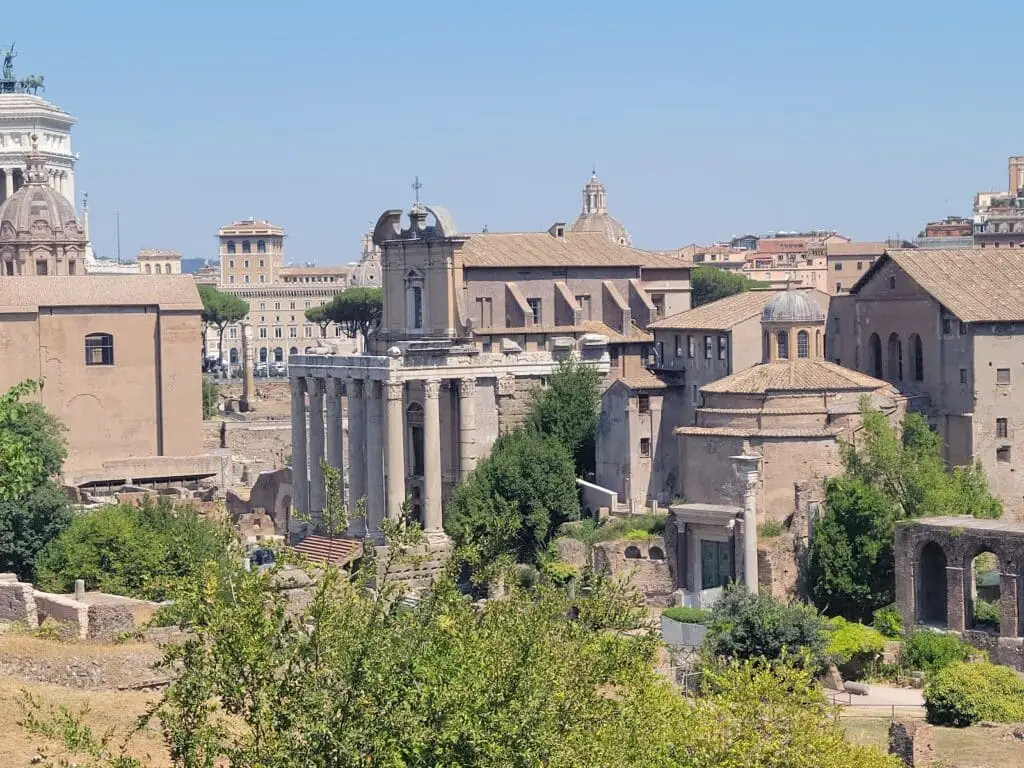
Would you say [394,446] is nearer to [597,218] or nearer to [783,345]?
[783,345]

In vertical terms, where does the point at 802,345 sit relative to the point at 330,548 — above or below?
above

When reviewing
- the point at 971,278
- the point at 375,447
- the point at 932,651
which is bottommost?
the point at 932,651

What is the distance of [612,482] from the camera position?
58.4m

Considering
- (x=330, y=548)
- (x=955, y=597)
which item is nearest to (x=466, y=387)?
(x=330, y=548)

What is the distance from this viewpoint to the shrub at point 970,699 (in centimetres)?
3981

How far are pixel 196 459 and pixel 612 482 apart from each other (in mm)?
21469

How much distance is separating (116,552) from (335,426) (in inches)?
501

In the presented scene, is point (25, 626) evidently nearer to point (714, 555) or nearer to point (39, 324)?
point (714, 555)

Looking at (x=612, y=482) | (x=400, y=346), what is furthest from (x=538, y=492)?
(x=400, y=346)

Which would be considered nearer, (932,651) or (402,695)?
(402,695)

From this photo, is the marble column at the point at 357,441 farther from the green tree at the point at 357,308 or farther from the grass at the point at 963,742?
the green tree at the point at 357,308

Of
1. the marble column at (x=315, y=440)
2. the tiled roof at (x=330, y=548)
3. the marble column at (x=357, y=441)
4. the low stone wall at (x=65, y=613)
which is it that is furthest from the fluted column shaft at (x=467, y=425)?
the low stone wall at (x=65, y=613)

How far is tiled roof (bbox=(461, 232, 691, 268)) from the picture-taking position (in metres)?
66.6

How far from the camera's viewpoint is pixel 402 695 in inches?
955
